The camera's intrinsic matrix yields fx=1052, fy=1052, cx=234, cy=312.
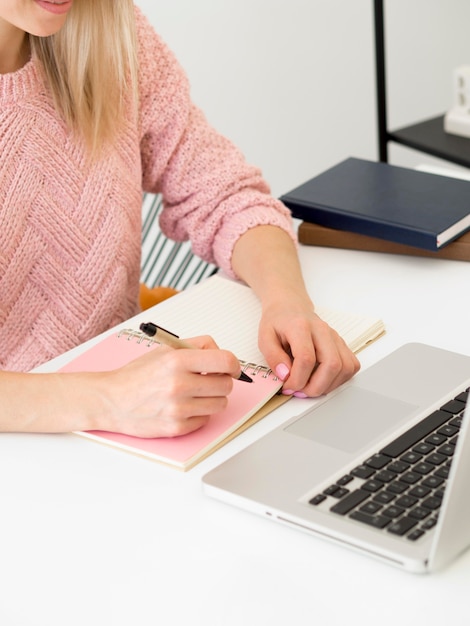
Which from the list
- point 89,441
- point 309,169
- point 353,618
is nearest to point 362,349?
point 89,441

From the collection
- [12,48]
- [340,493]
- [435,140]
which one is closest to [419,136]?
[435,140]

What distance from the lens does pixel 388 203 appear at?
1.42m

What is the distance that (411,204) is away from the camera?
1.41 metres

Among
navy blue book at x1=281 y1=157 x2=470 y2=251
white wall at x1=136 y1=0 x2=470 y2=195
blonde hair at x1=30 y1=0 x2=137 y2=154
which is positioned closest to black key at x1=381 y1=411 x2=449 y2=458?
navy blue book at x1=281 y1=157 x2=470 y2=251

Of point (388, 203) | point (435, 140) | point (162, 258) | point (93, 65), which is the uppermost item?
point (93, 65)

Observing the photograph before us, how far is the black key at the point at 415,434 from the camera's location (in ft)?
3.01

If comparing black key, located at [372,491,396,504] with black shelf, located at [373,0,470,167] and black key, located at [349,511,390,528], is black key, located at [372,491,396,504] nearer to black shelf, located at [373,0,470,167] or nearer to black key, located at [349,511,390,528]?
black key, located at [349,511,390,528]

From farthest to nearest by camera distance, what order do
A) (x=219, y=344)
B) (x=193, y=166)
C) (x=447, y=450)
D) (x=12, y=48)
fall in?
(x=193, y=166)
(x=12, y=48)
(x=219, y=344)
(x=447, y=450)

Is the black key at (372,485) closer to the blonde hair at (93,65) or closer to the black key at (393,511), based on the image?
the black key at (393,511)

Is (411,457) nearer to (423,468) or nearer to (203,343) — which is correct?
(423,468)

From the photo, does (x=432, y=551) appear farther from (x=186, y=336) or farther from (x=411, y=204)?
(x=411, y=204)

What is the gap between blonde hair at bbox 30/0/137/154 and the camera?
1333 millimetres

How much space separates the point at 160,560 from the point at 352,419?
253 millimetres

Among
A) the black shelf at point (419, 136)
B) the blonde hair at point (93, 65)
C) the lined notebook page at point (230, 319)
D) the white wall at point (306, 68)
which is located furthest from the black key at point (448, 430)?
the white wall at point (306, 68)
